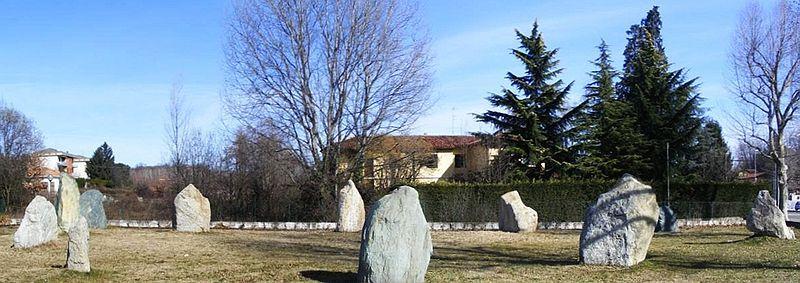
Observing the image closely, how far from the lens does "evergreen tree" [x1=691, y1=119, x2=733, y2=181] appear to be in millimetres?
36812

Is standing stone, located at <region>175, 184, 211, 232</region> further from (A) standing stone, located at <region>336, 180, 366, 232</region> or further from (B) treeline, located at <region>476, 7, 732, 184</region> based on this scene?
(B) treeline, located at <region>476, 7, 732, 184</region>

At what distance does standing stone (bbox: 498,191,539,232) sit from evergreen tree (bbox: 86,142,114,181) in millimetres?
42052

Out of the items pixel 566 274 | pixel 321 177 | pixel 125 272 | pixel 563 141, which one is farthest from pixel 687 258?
pixel 563 141

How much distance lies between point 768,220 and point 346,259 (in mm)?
9572

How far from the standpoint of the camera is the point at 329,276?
10195mm

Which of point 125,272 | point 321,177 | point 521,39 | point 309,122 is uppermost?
point 521,39

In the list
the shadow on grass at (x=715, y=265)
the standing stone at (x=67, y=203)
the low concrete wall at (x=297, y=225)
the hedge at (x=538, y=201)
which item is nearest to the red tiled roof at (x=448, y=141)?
the hedge at (x=538, y=201)

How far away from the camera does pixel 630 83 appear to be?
37344mm

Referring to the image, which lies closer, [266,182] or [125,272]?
[125,272]

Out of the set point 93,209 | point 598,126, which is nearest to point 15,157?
point 93,209

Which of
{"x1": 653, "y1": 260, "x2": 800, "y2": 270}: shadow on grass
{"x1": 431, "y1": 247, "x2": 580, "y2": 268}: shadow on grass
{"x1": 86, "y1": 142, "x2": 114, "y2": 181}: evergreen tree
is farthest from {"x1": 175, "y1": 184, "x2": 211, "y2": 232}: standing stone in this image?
{"x1": 86, "y1": 142, "x2": 114, "y2": 181}: evergreen tree

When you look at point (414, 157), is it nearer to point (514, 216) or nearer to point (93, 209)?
point (514, 216)

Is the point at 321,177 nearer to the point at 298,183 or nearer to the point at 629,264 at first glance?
the point at 298,183

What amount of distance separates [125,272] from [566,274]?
6.35 metres
